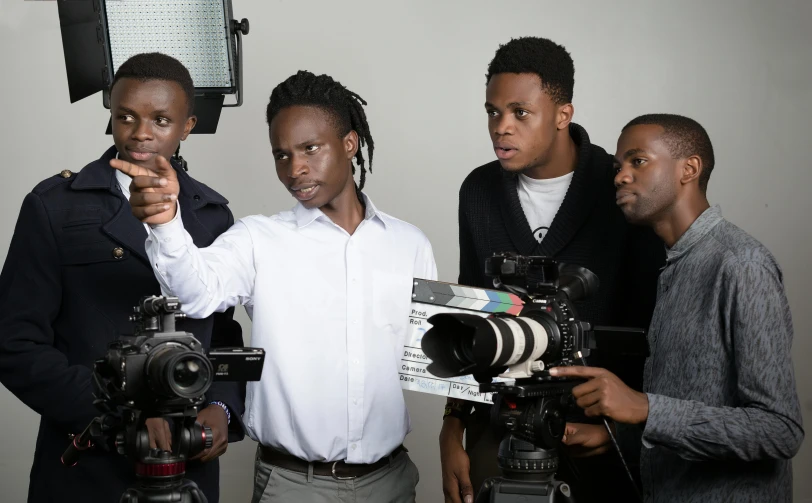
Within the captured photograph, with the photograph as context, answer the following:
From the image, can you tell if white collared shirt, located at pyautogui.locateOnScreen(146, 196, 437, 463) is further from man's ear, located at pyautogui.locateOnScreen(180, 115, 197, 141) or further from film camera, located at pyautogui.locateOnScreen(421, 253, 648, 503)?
film camera, located at pyautogui.locateOnScreen(421, 253, 648, 503)

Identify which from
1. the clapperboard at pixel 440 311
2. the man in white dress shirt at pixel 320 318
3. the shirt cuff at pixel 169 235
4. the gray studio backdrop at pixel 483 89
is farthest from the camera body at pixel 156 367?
the gray studio backdrop at pixel 483 89

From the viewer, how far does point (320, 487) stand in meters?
2.08

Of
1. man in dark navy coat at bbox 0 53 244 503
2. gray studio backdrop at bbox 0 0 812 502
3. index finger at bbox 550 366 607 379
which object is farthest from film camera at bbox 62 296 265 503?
gray studio backdrop at bbox 0 0 812 502

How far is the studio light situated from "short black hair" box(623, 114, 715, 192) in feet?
3.66

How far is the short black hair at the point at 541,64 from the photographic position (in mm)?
2352

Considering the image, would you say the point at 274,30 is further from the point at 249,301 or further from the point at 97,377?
the point at 97,377

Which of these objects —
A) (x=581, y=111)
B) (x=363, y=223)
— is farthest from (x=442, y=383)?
(x=581, y=111)

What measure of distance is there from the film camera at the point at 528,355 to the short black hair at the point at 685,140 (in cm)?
45

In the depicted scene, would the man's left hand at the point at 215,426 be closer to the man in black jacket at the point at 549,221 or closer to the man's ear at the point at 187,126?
the man in black jacket at the point at 549,221

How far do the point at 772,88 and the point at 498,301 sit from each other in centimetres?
258

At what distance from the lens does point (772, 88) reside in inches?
156

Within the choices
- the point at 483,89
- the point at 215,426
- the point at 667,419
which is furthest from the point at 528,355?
the point at 483,89

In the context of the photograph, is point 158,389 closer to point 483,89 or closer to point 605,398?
point 605,398

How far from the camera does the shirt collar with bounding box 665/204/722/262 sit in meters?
2.04
